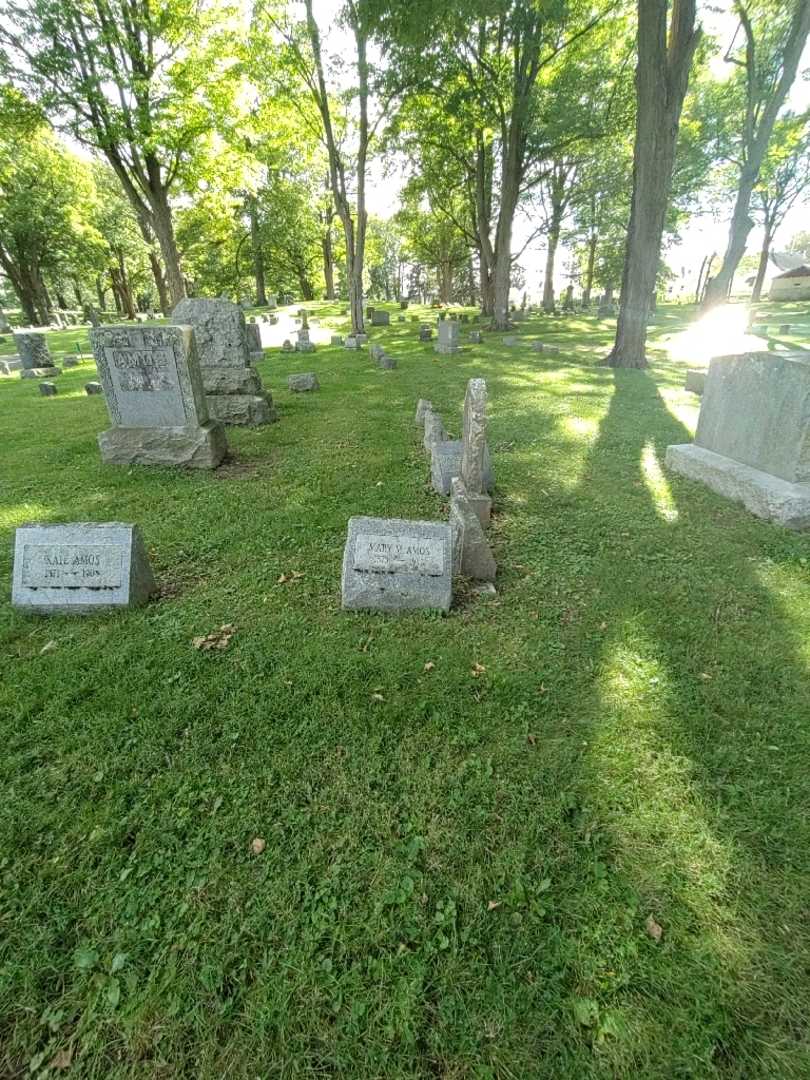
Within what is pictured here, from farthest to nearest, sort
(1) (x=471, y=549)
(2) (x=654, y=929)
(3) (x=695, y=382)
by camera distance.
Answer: (3) (x=695, y=382)
(1) (x=471, y=549)
(2) (x=654, y=929)

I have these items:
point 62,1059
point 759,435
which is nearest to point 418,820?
point 62,1059

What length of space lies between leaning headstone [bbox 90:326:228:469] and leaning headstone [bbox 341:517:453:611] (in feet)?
12.2

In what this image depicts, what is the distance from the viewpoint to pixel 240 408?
8.23 meters

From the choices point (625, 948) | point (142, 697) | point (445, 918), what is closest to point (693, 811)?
point (625, 948)

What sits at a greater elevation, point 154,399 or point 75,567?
point 154,399

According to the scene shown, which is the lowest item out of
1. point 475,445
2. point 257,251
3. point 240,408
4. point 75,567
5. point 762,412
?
point 75,567

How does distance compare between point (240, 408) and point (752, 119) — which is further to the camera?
point (752, 119)

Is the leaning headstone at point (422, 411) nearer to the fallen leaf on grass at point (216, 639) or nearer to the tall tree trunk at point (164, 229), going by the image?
the fallen leaf on grass at point (216, 639)

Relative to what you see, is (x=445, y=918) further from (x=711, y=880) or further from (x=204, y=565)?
(x=204, y=565)

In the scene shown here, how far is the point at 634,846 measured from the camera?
2076mm

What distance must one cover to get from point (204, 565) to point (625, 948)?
149 inches

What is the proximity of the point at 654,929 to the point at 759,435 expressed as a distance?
5.06 m

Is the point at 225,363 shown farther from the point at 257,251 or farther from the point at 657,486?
the point at 257,251

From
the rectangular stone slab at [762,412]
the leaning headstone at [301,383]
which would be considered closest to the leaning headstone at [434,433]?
the rectangular stone slab at [762,412]
